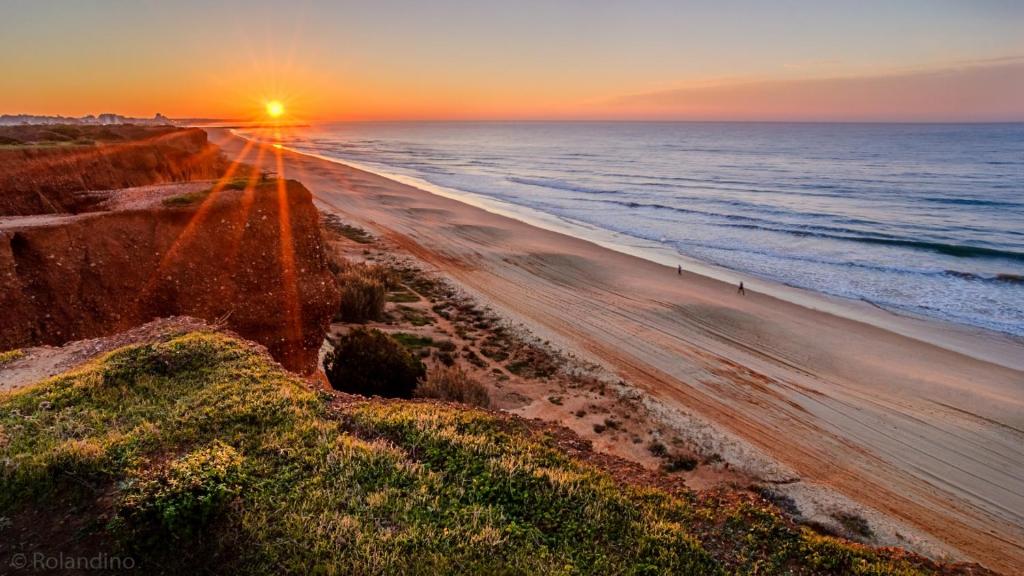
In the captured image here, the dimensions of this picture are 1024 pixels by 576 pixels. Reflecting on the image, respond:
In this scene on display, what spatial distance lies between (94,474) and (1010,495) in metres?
12.4

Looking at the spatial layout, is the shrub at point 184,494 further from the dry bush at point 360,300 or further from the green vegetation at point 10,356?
the dry bush at point 360,300

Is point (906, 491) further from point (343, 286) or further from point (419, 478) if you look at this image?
point (343, 286)

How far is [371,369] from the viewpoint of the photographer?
31.1 ft

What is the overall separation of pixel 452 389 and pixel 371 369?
1548 mm

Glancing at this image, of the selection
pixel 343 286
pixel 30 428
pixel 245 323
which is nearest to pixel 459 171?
pixel 343 286

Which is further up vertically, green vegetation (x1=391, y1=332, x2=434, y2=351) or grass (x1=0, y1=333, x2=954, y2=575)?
grass (x1=0, y1=333, x2=954, y2=575)

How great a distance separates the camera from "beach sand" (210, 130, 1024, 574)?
8156mm

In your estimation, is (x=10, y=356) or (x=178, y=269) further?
(x=178, y=269)

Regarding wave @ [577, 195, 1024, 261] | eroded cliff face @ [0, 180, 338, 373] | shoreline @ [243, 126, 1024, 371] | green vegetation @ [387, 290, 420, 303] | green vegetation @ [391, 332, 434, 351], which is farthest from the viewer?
wave @ [577, 195, 1024, 261]

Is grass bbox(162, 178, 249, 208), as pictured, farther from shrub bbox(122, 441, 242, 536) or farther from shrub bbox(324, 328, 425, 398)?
shrub bbox(122, 441, 242, 536)

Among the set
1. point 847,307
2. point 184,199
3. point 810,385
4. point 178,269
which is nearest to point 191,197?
point 184,199

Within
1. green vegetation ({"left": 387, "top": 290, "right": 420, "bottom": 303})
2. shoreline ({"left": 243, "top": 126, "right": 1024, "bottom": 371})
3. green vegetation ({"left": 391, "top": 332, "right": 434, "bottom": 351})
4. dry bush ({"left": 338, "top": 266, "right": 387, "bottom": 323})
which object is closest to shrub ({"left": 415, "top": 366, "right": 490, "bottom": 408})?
green vegetation ({"left": 391, "top": 332, "right": 434, "bottom": 351})

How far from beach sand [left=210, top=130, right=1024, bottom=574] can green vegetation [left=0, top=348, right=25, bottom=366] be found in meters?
10.3

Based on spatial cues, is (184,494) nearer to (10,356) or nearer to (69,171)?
(10,356)
